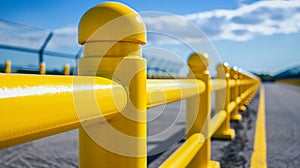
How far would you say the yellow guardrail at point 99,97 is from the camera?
43cm

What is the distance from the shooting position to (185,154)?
145cm

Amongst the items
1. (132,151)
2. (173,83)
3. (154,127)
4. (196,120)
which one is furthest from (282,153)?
(132,151)

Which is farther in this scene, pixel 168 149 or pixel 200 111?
pixel 168 149

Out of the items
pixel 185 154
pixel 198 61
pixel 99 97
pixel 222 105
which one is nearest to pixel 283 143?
pixel 222 105

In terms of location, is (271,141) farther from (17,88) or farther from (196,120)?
(17,88)

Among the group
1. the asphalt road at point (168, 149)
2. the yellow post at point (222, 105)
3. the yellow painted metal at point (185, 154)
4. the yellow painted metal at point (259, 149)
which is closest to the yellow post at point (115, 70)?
the yellow painted metal at point (185, 154)

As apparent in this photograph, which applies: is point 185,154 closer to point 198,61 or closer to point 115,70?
point 115,70

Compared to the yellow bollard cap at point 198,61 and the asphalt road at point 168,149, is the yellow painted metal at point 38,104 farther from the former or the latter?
the yellow bollard cap at point 198,61

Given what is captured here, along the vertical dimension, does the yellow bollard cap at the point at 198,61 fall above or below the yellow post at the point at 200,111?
above

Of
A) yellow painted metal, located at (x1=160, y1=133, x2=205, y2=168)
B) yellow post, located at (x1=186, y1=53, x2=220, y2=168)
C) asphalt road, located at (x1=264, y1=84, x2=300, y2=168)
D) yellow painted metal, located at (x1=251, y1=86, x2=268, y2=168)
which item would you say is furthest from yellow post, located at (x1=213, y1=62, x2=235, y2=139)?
yellow painted metal, located at (x1=160, y1=133, x2=205, y2=168)

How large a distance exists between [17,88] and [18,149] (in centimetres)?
281

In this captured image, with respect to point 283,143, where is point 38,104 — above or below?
above

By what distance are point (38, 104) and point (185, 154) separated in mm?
1099

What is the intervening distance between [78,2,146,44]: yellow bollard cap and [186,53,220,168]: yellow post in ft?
4.28
